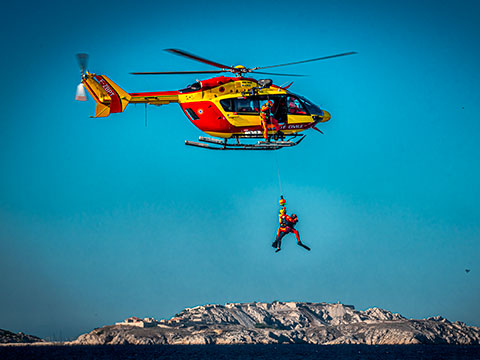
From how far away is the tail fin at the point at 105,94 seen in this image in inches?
1453

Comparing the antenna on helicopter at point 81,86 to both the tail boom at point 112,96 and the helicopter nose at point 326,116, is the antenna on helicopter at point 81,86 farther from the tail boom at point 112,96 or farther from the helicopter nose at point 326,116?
the helicopter nose at point 326,116

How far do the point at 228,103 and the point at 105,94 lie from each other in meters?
7.68

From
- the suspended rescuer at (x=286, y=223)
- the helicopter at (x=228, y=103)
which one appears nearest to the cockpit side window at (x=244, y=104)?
the helicopter at (x=228, y=103)

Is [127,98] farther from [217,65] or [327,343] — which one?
[327,343]

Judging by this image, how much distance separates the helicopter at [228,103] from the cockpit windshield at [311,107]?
6 cm

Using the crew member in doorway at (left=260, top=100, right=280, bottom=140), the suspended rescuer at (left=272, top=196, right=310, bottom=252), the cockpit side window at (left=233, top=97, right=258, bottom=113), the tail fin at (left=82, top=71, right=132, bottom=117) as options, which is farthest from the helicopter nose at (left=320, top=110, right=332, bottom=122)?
the tail fin at (left=82, top=71, right=132, bottom=117)

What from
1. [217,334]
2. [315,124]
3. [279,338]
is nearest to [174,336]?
[217,334]

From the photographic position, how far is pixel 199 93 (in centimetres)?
3631

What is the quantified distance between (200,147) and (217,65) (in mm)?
4832

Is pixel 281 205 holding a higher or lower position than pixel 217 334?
higher

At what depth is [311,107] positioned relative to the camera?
124 feet

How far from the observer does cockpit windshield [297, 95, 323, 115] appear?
123ft

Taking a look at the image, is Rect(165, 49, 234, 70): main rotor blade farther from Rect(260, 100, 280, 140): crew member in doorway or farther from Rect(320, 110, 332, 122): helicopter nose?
Rect(320, 110, 332, 122): helicopter nose

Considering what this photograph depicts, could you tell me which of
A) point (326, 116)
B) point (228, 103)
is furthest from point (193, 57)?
point (326, 116)
